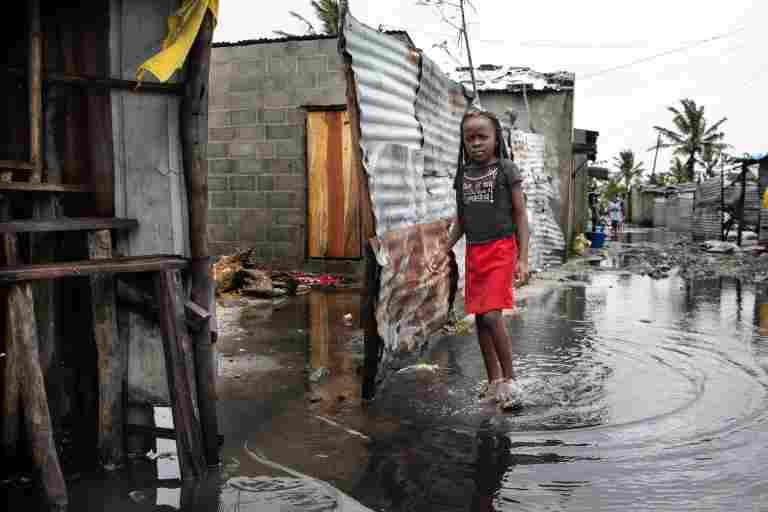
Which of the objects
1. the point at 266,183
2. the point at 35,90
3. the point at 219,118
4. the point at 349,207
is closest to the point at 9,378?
the point at 35,90

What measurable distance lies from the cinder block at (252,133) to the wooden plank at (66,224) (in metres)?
7.37

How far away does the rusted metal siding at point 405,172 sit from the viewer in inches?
159

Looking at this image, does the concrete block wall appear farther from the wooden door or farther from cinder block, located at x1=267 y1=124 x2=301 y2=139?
the wooden door

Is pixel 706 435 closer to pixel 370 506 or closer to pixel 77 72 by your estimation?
pixel 370 506

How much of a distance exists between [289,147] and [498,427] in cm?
726

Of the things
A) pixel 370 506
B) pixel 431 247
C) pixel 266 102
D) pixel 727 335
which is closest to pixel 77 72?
pixel 370 506

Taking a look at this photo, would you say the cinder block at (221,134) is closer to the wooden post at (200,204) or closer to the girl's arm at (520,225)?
the girl's arm at (520,225)

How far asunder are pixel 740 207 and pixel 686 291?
10.5 metres

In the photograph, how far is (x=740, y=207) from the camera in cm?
1869

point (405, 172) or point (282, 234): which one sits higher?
point (405, 172)

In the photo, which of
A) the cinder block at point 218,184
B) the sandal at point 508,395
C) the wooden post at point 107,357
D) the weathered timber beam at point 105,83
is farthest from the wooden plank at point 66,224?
the cinder block at point 218,184

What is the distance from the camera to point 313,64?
9992mm

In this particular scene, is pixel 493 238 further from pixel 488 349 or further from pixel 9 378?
pixel 9 378

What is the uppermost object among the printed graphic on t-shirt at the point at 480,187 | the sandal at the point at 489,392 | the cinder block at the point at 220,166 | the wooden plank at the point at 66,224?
the cinder block at the point at 220,166
